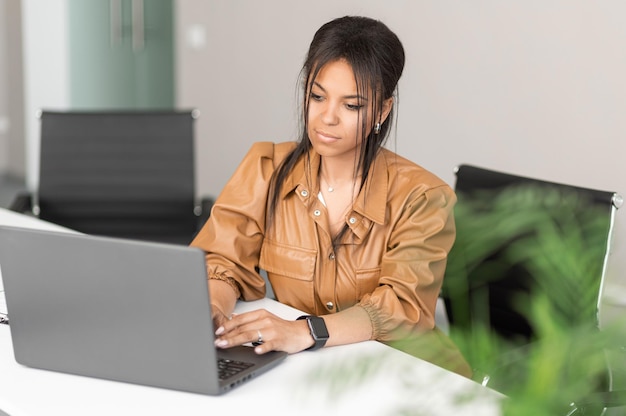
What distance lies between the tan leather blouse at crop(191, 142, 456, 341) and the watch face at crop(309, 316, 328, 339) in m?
0.24

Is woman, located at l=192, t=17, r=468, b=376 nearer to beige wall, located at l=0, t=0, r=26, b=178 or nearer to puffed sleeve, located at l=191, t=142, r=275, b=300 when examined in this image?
puffed sleeve, located at l=191, t=142, r=275, b=300

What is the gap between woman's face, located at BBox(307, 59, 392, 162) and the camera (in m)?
1.74

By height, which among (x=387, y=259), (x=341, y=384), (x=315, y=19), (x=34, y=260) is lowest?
(x=387, y=259)

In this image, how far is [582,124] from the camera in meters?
2.77

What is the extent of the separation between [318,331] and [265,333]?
0.11m

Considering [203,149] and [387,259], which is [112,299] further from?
[203,149]

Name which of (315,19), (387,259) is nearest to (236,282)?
(387,259)

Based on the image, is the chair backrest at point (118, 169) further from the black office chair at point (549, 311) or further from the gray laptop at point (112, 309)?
the black office chair at point (549, 311)

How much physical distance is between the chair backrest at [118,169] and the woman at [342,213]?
1.03 meters

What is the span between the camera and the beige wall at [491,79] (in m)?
2.70

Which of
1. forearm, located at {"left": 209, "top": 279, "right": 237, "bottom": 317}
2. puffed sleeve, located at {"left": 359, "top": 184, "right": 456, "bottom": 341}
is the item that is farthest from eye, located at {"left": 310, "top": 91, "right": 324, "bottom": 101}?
forearm, located at {"left": 209, "top": 279, "right": 237, "bottom": 317}

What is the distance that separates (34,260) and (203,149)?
3.42 m

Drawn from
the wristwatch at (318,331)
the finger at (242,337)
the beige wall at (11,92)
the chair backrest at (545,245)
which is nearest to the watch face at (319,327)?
the wristwatch at (318,331)

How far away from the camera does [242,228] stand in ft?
6.27
